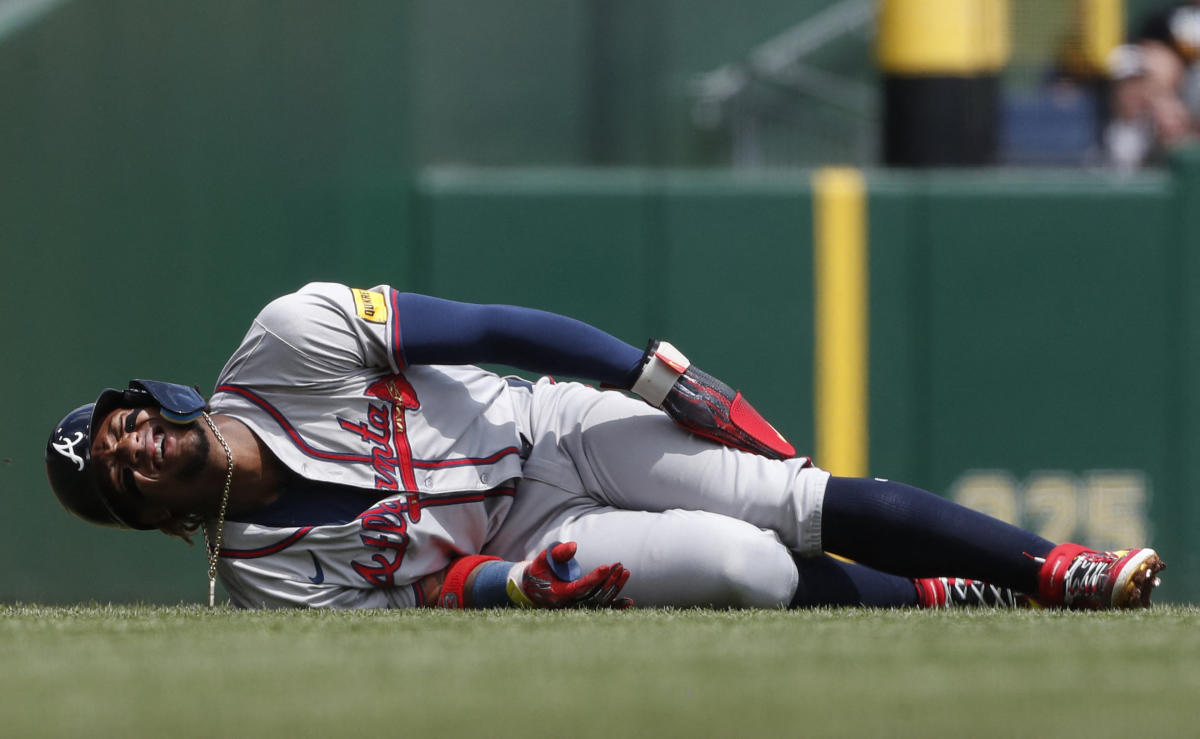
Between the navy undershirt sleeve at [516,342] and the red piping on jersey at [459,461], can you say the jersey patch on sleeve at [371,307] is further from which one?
the red piping on jersey at [459,461]

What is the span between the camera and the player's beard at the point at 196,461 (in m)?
2.44

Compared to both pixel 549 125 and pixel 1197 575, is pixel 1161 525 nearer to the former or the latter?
pixel 1197 575

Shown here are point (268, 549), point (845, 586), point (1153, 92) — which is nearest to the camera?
point (268, 549)

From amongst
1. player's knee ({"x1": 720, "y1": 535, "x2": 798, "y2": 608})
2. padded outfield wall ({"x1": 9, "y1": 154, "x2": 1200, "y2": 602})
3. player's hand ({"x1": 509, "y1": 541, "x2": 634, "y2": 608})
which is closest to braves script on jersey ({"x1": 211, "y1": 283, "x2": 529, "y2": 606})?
player's hand ({"x1": 509, "y1": 541, "x2": 634, "y2": 608})

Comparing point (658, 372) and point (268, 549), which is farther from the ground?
point (658, 372)

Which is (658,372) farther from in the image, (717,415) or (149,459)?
(149,459)

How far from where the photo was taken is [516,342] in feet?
8.35

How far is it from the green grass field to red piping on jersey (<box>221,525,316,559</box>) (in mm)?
184

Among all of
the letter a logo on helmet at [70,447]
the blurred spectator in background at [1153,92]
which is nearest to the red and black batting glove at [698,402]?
the letter a logo on helmet at [70,447]

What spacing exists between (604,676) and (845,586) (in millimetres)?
1025

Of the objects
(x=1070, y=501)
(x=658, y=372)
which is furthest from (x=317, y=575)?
(x=1070, y=501)

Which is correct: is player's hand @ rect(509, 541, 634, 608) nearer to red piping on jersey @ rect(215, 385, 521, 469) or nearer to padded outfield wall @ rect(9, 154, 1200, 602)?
red piping on jersey @ rect(215, 385, 521, 469)

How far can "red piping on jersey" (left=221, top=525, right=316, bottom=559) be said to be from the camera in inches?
99.0

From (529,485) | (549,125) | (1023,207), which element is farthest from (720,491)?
(549,125)
